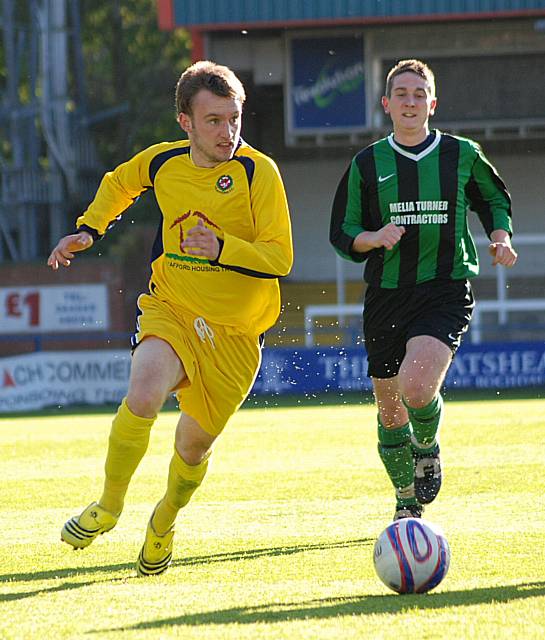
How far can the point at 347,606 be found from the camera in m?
4.55

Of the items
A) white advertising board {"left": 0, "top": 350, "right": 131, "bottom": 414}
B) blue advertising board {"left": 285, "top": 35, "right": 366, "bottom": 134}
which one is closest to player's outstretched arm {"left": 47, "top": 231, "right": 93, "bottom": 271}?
white advertising board {"left": 0, "top": 350, "right": 131, "bottom": 414}

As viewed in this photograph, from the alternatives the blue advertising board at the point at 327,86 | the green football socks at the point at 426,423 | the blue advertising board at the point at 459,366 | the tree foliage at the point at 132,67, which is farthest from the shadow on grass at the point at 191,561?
the tree foliage at the point at 132,67

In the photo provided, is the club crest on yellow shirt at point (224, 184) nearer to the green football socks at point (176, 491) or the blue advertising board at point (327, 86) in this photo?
the green football socks at point (176, 491)

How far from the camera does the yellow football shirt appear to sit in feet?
17.8

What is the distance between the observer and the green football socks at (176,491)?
213 inches

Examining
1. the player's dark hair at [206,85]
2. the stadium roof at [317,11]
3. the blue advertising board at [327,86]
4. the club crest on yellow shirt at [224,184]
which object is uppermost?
the stadium roof at [317,11]

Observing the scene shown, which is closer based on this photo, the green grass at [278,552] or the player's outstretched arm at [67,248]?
the green grass at [278,552]

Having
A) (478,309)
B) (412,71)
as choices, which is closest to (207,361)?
(412,71)

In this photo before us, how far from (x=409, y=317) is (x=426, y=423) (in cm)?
52

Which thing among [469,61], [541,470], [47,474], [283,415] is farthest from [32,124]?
→ [541,470]

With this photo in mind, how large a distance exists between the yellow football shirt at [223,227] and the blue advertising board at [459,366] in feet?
48.4

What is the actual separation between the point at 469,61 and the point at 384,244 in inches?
856

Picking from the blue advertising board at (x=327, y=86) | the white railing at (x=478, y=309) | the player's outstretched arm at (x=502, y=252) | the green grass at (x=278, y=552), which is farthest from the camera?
the blue advertising board at (x=327, y=86)

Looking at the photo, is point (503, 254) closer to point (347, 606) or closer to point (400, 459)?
point (400, 459)
